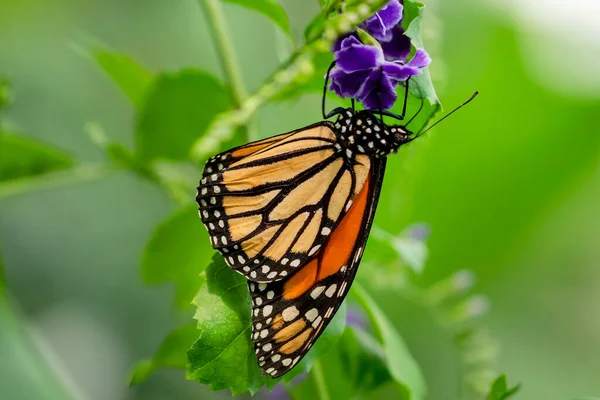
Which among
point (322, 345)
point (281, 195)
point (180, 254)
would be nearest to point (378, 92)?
point (281, 195)

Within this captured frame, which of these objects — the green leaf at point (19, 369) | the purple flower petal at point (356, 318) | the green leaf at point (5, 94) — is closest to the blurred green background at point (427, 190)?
the purple flower petal at point (356, 318)

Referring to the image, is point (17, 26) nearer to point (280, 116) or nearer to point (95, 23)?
point (95, 23)

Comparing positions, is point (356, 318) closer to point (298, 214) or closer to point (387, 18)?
point (298, 214)

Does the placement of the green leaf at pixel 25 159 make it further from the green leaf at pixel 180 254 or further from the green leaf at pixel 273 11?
the green leaf at pixel 273 11

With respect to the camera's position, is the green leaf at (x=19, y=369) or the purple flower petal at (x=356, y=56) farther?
the green leaf at (x=19, y=369)

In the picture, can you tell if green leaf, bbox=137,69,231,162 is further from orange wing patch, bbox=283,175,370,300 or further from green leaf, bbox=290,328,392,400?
green leaf, bbox=290,328,392,400

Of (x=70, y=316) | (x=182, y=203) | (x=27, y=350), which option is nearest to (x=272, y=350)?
(x=182, y=203)

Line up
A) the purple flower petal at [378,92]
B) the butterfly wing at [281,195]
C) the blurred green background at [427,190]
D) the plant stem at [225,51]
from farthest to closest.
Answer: the blurred green background at [427,190] < the plant stem at [225,51] < the butterfly wing at [281,195] < the purple flower petal at [378,92]
